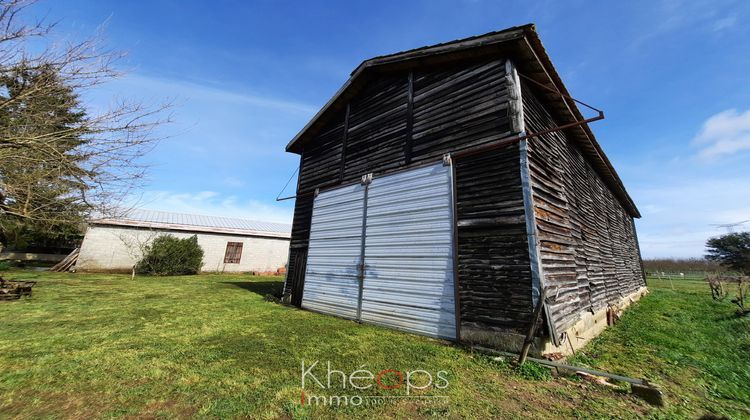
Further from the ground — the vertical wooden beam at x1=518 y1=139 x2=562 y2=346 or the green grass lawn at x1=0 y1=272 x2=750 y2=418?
the vertical wooden beam at x1=518 y1=139 x2=562 y2=346

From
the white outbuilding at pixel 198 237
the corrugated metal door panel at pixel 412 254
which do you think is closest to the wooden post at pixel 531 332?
the corrugated metal door panel at pixel 412 254

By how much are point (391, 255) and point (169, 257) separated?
773 inches

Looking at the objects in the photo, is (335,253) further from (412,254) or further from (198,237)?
(198,237)

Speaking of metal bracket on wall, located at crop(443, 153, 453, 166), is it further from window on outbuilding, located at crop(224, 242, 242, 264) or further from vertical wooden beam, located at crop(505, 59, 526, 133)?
window on outbuilding, located at crop(224, 242, 242, 264)

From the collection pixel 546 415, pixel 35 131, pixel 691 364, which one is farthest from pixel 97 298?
pixel 691 364

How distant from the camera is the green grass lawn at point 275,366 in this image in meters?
3.59

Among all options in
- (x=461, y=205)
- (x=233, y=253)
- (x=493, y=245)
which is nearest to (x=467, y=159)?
(x=461, y=205)

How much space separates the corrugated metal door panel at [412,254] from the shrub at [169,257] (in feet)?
60.6

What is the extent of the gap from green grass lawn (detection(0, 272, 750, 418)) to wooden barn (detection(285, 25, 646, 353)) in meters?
0.94

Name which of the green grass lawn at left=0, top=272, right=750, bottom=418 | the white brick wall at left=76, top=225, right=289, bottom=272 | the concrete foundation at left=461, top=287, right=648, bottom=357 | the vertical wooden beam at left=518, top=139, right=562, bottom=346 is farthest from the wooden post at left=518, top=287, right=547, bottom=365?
the white brick wall at left=76, top=225, right=289, bottom=272

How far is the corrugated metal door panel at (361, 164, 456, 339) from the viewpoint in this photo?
6.79 m

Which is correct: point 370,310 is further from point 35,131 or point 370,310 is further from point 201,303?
point 35,131

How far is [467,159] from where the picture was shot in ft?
23.1

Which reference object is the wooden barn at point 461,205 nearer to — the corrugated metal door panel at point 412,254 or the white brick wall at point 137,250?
the corrugated metal door panel at point 412,254
